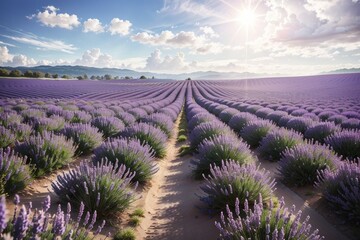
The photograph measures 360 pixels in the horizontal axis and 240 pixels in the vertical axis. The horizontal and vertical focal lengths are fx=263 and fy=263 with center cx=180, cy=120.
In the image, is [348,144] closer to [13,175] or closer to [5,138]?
[13,175]

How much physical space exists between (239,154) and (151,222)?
227 centimetres

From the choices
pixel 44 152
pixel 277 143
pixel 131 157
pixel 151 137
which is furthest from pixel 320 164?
pixel 44 152

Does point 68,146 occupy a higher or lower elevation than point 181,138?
higher

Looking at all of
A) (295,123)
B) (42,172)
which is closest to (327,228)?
(42,172)

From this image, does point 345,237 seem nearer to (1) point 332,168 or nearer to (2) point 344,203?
(2) point 344,203

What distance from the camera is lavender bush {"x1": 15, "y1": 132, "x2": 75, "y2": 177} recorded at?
4.53 meters

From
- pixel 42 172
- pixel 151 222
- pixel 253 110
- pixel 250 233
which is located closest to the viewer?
pixel 250 233

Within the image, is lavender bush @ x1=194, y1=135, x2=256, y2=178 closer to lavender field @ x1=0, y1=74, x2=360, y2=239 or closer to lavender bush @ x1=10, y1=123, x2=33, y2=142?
lavender field @ x1=0, y1=74, x2=360, y2=239

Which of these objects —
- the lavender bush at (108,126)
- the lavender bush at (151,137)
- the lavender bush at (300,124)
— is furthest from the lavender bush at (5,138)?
the lavender bush at (300,124)

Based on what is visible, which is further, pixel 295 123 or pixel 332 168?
pixel 295 123

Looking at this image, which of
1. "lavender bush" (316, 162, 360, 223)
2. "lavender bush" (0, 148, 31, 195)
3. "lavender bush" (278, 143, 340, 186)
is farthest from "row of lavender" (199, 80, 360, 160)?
"lavender bush" (0, 148, 31, 195)

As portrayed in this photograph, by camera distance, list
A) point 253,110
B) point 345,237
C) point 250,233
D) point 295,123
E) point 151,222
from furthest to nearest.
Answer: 1. point 253,110
2. point 295,123
3. point 151,222
4. point 345,237
5. point 250,233

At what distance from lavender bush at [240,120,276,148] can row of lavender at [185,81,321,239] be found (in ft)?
5.34

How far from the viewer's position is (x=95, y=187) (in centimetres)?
339
